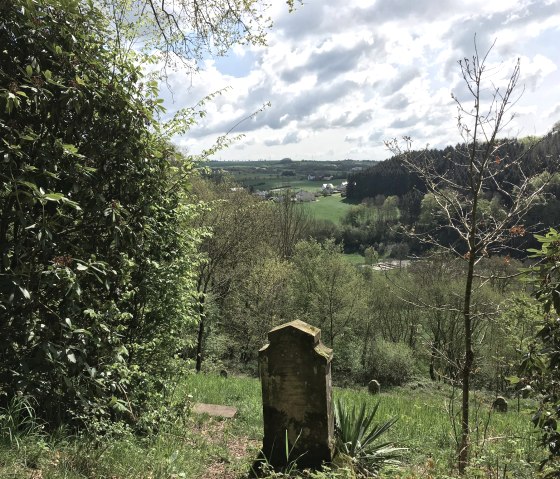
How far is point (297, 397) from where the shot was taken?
5.48 m

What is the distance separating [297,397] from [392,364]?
1155 inches

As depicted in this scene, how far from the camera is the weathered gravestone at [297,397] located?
5387mm

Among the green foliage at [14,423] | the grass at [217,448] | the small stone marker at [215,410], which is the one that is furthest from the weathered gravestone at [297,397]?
the small stone marker at [215,410]

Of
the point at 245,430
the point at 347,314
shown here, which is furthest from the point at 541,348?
the point at 347,314

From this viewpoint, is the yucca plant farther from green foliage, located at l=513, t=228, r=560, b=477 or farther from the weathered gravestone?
green foliage, located at l=513, t=228, r=560, b=477

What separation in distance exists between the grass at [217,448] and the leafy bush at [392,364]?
900 inches

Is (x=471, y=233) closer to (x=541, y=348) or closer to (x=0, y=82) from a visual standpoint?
(x=541, y=348)

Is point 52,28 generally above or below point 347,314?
above

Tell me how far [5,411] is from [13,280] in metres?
1.19

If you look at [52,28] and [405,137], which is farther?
[405,137]

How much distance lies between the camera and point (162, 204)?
546 centimetres

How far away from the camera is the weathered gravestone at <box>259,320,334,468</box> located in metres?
5.39

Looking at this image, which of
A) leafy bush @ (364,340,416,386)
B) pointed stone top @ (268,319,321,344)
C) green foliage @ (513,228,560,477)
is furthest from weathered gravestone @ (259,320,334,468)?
leafy bush @ (364,340,416,386)

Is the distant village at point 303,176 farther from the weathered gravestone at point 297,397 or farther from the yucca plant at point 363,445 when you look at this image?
the weathered gravestone at point 297,397
